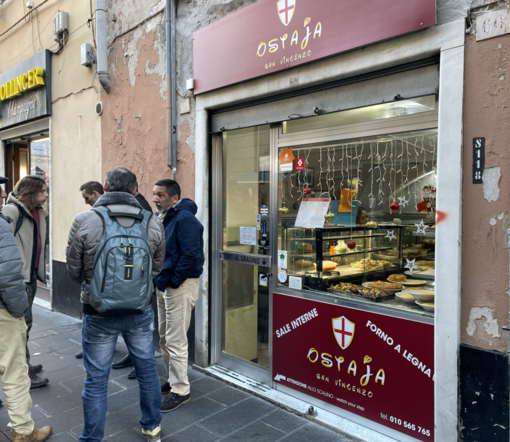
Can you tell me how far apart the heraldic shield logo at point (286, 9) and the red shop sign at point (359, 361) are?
2.39 metres

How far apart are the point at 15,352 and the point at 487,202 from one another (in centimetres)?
330

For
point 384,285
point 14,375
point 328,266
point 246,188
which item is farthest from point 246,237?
point 14,375

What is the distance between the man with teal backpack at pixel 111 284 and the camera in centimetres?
259

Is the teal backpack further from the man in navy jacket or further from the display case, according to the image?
the display case

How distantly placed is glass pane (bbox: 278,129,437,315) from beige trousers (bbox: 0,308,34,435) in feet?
7.35

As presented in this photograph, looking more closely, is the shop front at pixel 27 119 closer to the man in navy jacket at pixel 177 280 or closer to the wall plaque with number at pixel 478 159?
the man in navy jacket at pixel 177 280

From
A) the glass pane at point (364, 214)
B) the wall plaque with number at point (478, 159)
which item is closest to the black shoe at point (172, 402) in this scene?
the glass pane at point (364, 214)

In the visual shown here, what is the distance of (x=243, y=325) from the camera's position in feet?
14.4

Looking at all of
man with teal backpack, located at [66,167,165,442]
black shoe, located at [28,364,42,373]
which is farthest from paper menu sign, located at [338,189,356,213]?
black shoe, located at [28,364,42,373]

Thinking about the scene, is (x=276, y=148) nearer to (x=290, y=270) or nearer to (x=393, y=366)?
(x=290, y=270)

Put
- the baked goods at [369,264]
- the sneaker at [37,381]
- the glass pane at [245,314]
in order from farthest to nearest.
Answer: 1. the glass pane at [245,314]
2. the sneaker at [37,381]
3. the baked goods at [369,264]

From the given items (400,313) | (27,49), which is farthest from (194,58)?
(27,49)

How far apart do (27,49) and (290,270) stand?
6698 mm

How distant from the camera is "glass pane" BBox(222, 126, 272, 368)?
4.09 m
